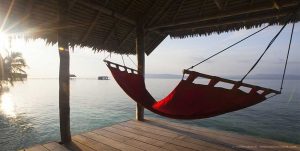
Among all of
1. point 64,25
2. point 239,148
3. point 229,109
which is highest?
point 64,25

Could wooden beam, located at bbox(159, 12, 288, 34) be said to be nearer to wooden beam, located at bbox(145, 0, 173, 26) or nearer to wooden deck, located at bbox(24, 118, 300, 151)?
wooden beam, located at bbox(145, 0, 173, 26)

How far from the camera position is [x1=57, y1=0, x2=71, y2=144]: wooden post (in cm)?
341

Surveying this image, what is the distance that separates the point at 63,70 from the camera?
3.46 metres

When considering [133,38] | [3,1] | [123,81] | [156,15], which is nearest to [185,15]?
→ [156,15]

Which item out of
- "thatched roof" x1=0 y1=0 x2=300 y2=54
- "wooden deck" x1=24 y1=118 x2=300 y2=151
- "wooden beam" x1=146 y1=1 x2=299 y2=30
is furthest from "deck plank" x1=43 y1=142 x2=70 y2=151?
"wooden beam" x1=146 y1=1 x2=299 y2=30

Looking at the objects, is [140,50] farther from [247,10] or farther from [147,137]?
[247,10]

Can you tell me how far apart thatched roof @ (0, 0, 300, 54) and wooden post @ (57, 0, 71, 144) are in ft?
0.41

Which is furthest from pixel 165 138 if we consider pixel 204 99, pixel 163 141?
pixel 204 99

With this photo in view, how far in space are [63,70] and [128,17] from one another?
1957mm

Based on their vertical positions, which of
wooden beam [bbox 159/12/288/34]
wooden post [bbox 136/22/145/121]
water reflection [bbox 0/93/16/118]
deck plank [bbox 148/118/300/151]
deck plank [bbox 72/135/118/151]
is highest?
wooden beam [bbox 159/12/288/34]

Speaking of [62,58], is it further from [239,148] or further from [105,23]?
[239,148]

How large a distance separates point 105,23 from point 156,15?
116 centimetres

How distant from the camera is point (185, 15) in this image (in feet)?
15.5

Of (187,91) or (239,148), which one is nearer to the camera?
(187,91)
